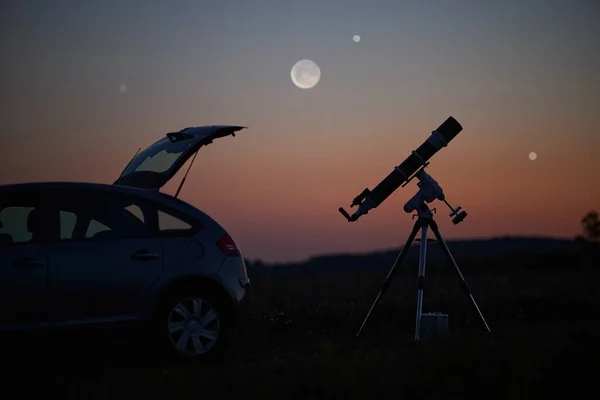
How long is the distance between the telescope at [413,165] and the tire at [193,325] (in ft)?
11.6

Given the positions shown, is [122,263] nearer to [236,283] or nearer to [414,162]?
[236,283]

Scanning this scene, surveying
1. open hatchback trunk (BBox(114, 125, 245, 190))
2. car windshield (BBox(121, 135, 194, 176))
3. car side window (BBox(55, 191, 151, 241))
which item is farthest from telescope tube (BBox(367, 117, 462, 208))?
car side window (BBox(55, 191, 151, 241))

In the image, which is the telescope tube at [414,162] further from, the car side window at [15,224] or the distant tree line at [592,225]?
the distant tree line at [592,225]

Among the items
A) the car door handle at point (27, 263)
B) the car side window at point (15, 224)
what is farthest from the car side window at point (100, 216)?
the car door handle at point (27, 263)

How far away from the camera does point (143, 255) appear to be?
365 inches

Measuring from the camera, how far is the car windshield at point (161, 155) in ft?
33.1

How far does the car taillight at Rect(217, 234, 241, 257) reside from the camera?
9.77m

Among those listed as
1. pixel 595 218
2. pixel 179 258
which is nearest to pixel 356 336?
pixel 179 258

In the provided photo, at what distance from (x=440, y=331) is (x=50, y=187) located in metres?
5.72

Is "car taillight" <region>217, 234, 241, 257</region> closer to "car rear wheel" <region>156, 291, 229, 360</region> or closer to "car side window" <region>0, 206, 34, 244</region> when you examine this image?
"car rear wheel" <region>156, 291, 229, 360</region>

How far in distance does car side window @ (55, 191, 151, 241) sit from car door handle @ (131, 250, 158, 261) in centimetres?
23

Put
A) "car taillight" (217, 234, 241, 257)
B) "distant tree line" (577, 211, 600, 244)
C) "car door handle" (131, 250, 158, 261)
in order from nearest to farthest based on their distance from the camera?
1. "car door handle" (131, 250, 158, 261)
2. "car taillight" (217, 234, 241, 257)
3. "distant tree line" (577, 211, 600, 244)

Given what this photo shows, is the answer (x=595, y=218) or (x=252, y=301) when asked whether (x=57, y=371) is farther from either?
(x=595, y=218)

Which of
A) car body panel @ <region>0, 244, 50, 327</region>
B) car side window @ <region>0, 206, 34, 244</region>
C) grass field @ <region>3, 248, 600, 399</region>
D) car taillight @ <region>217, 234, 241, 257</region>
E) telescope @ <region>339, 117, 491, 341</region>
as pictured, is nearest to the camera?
grass field @ <region>3, 248, 600, 399</region>
